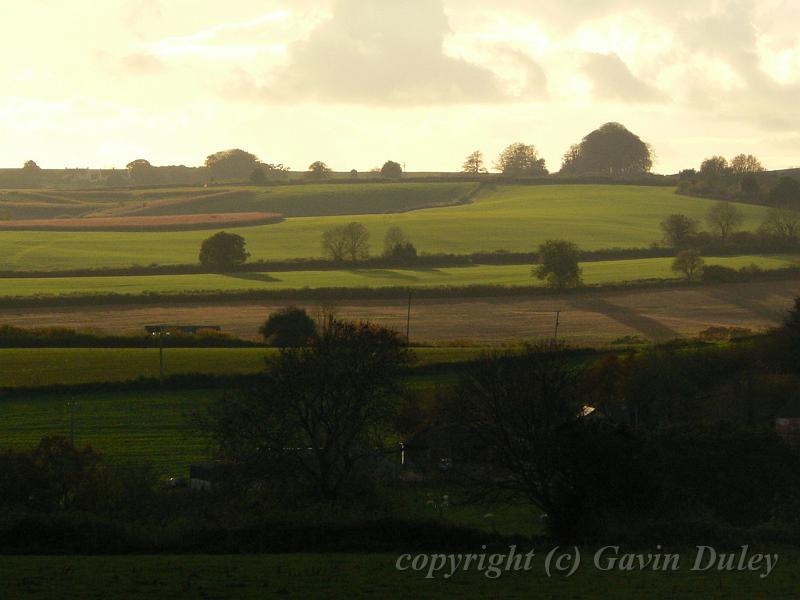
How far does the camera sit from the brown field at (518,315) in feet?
165

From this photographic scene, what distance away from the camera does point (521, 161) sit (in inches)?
6097

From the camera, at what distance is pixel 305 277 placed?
215 ft

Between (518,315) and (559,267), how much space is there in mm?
8564

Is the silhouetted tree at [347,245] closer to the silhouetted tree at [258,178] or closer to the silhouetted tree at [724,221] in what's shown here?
the silhouetted tree at [724,221]

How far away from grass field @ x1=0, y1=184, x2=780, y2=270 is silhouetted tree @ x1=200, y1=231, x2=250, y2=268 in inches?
105

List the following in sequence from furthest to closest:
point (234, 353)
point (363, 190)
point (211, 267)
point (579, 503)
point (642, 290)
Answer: point (363, 190) < point (211, 267) < point (642, 290) < point (234, 353) < point (579, 503)

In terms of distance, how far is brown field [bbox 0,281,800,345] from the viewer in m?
50.2

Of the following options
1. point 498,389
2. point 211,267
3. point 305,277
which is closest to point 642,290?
point 305,277

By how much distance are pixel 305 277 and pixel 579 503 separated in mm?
44320

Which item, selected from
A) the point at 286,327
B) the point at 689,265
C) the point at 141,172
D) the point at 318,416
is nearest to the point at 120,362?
the point at 286,327

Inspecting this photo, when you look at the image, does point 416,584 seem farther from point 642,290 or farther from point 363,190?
point 363,190

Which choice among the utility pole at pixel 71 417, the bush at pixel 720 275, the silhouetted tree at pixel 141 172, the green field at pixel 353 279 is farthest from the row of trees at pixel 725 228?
the silhouetted tree at pixel 141 172

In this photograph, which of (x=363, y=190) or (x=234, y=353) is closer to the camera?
(x=234, y=353)

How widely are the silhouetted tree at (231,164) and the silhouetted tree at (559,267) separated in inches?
3341
